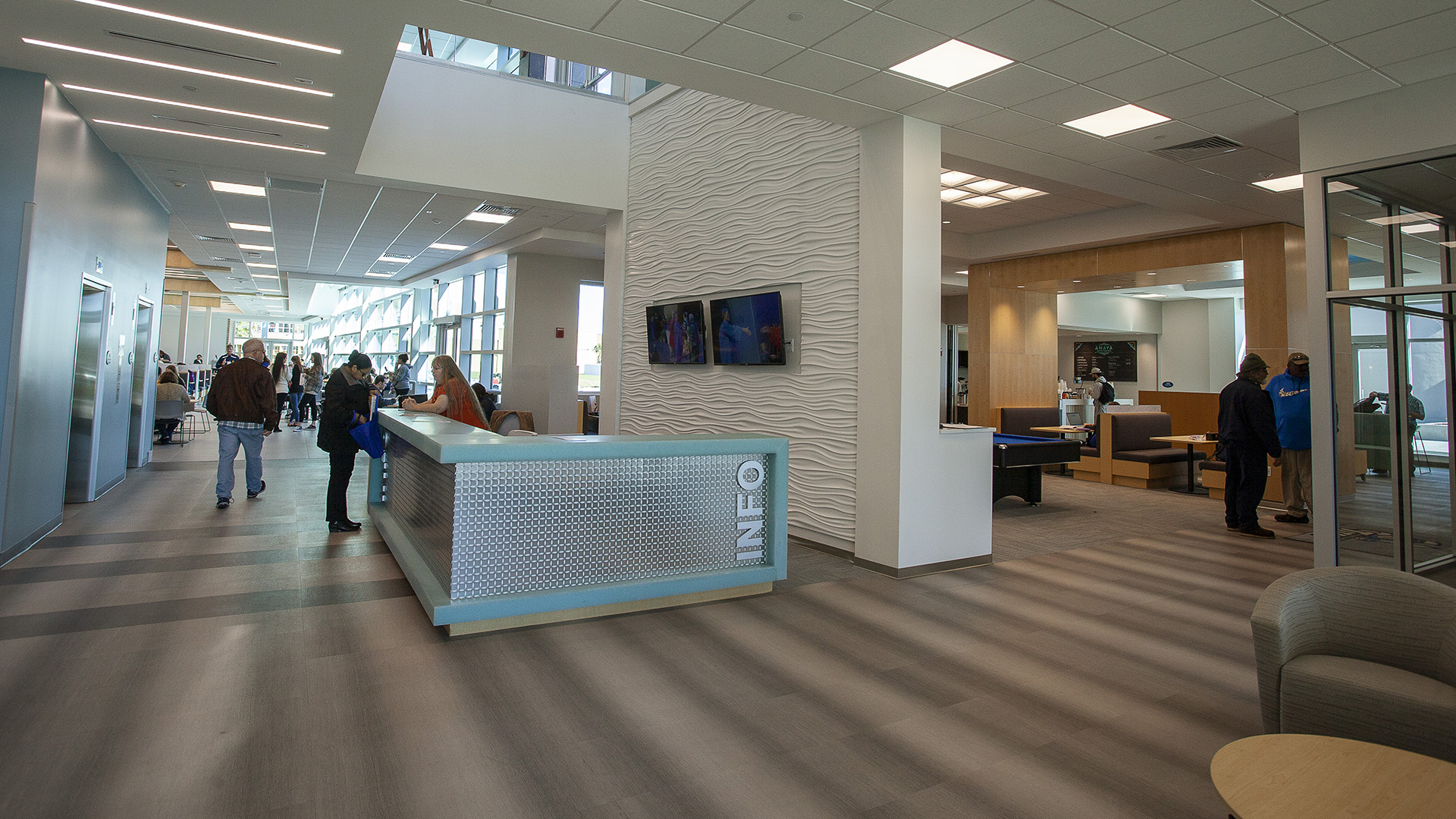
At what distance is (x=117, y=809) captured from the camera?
227 centimetres

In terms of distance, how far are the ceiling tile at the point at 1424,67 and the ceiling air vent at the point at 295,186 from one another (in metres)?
9.90

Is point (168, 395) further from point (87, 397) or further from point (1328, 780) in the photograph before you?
point (1328, 780)

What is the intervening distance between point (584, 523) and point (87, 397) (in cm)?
602

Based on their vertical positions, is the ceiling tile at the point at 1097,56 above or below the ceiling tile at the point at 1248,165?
below

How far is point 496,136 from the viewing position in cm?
852

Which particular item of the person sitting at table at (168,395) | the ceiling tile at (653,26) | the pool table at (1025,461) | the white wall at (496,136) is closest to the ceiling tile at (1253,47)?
the ceiling tile at (653,26)

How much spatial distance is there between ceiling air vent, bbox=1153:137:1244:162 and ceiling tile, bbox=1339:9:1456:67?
1.56 metres

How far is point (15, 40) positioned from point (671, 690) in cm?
592

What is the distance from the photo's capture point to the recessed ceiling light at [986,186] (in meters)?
8.86

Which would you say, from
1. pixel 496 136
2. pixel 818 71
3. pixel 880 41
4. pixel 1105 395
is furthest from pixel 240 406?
pixel 1105 395

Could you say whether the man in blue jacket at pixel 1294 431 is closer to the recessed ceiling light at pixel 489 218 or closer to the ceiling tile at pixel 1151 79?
the ceiling tile at pixel 1151 79

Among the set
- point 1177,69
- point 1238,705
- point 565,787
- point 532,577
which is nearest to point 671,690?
point 565,787

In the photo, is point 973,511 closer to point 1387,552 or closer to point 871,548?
point 871,548

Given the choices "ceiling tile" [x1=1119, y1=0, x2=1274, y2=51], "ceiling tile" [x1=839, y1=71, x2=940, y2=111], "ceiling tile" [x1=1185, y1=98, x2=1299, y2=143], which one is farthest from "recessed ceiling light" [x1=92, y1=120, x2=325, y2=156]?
"ceiling tile" [x1=1185, y1=98, x2=1299, y2=143]
